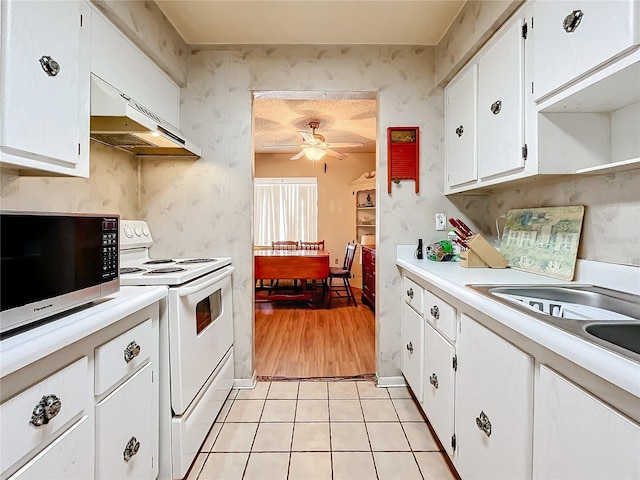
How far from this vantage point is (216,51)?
220 centimetres

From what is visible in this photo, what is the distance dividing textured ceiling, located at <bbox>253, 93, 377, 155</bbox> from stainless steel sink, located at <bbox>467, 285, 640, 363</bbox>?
2.29 m

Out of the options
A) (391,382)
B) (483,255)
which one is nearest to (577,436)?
(483,255)

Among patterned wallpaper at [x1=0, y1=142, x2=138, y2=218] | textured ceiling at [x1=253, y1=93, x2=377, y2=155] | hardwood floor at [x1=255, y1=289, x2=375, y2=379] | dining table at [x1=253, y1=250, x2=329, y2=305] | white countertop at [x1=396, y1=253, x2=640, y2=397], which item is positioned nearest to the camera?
white countertop at [x1=396, y1=253, x2=640, y2=397]

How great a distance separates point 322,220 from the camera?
19.6ft

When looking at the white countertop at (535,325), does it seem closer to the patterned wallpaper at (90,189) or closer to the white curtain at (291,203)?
the patterned wallpaper at (90,189)

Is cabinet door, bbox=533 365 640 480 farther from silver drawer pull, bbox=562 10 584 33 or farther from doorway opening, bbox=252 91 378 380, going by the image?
doorway opening, bbox=252 91 378 380

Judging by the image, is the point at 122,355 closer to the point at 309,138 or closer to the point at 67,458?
the point at 67,458

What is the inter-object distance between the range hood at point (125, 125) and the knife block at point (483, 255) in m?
1.74

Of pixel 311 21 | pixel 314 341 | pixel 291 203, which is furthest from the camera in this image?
pixel 291 203

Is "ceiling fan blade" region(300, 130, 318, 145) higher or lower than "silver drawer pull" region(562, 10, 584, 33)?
higher

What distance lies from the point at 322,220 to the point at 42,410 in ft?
17.5

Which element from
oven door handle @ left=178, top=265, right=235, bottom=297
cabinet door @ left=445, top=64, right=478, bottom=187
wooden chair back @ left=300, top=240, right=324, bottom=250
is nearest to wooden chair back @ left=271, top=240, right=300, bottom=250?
wooden chair back @ left=300, top=240, right=324, bottom=250

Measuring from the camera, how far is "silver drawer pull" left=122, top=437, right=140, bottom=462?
1.06 metres

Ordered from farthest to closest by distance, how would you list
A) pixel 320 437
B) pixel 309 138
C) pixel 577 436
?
pixel 309 138
pixel 320 437
pixel 577 436
